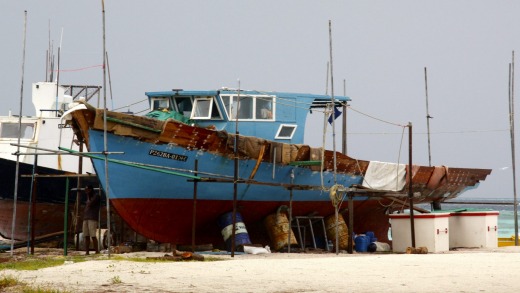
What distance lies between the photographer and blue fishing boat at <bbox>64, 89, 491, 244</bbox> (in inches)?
915

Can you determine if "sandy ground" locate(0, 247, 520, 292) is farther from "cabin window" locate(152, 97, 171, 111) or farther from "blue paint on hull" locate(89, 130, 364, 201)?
"cabin window" locate(152, 97, 171, 111)

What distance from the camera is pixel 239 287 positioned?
1405cm

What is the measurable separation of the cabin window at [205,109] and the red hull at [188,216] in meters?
2.95

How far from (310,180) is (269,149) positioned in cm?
264

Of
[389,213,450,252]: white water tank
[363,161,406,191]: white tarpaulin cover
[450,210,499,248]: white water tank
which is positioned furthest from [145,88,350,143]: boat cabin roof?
[450,210,499,248]: white water tank

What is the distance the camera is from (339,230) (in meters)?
28.2

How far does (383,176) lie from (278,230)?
215 inches

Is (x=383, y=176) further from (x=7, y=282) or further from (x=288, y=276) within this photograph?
(x=7, y=282)

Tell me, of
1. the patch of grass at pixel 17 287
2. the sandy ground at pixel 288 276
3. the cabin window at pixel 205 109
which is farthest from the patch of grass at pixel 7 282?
the cabin window at pixel 205 109

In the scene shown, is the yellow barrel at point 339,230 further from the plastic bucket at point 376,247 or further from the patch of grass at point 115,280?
the patch of grass at point 115,280

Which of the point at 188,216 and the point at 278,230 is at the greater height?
the point at 188,216

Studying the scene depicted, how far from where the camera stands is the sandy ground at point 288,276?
14016mm

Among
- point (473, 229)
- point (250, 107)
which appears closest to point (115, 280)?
point (250, 107)

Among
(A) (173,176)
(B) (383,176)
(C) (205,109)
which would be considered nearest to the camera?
(A) (173,176)
